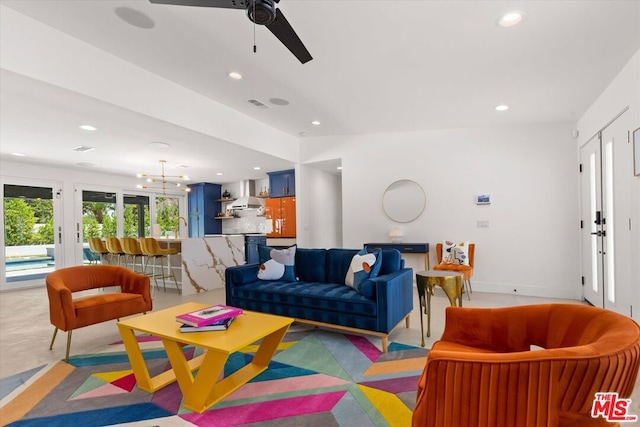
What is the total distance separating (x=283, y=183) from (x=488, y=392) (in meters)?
6.90

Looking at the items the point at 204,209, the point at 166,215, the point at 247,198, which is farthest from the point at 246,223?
the point at 166,215

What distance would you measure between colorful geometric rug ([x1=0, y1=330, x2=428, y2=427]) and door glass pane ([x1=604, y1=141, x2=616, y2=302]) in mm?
2512

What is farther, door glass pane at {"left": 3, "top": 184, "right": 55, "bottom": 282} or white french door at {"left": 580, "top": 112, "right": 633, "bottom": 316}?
door glass pane at {"left": 3, "top": 184, "right": 55, "bottom": 282}

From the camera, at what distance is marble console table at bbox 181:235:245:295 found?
18.0 ft

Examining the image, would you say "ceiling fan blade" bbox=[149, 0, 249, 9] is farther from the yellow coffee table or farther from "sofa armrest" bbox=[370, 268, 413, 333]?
"sofa armrest" bbox=[370, 268, 413, 333]

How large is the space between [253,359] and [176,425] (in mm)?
800

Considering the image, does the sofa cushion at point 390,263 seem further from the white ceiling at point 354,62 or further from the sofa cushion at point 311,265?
the white ceiling at point 354,62

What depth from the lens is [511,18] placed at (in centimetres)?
249

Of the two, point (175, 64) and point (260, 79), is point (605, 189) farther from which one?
point (175, 64)

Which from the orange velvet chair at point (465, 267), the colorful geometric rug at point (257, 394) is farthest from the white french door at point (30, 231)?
the orange velvet chair at point (465, 267)

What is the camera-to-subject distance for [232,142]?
485 centimetres

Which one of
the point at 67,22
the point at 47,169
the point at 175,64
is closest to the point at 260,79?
the point at 175,64

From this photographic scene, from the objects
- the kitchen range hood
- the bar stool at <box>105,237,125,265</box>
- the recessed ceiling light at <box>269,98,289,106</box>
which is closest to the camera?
the recessed ceiling light at <box>269,98,289,106</box>

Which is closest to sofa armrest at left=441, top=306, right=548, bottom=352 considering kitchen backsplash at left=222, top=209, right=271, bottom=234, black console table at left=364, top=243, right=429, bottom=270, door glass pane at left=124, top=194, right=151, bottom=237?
black console table at left=364, top=243, right=429, bottom=270
